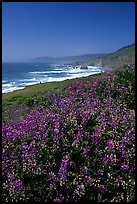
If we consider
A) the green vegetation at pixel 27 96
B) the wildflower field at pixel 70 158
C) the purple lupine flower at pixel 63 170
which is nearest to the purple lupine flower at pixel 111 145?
the wildflower field at pixel 70 158

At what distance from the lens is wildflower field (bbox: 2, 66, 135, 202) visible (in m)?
3.95

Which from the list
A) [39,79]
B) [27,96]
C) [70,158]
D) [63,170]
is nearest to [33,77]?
[39,79]

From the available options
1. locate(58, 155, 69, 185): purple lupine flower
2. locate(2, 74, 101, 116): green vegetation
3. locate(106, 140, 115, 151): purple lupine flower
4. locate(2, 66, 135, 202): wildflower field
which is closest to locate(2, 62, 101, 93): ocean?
locate(2, 74, 101, 116): green vegetation

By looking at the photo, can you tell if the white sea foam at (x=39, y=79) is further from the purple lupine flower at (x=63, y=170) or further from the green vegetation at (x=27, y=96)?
the purple lupine flower at (x=63, y=170)

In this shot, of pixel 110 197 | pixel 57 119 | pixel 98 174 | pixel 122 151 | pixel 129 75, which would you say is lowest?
pixel 110 197

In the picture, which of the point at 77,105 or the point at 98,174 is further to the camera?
the point at 77,105

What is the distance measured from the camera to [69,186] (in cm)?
393

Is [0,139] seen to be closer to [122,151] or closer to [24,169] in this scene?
[24,169]

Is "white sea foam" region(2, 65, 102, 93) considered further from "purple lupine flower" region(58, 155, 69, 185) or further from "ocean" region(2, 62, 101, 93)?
"purple lupine flower" region(58, 155, 69, 185)

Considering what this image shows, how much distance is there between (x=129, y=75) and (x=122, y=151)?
4273mm

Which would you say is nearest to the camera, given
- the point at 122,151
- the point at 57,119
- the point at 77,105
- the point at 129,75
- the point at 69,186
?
the point at 69,186

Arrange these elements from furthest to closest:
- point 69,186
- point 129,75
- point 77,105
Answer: point 129,75, point 77,105, point 69,186

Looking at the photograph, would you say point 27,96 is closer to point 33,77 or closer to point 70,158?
point 70,158

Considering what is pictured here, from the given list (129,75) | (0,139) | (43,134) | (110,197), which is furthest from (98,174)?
(129,75)
